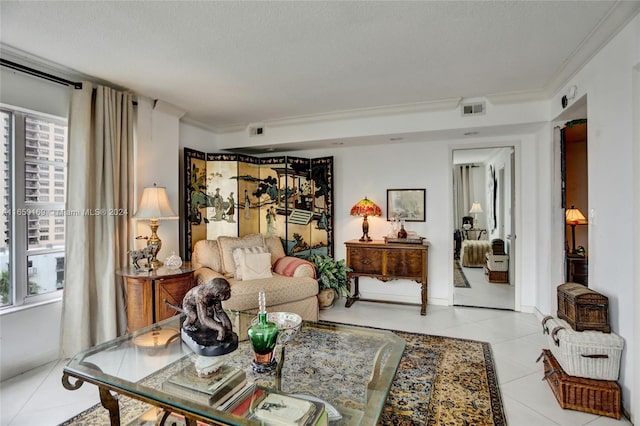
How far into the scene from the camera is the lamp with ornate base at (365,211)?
4.39 meters

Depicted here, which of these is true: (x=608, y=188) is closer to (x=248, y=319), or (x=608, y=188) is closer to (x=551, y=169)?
(x=551, y=169)

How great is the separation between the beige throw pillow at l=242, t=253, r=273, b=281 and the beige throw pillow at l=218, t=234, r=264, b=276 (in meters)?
0.21

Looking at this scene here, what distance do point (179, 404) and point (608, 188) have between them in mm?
2853

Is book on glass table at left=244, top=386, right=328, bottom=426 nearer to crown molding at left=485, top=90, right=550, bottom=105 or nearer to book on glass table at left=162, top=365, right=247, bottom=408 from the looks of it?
book on glass table at left=162, top=365, right=247, bottom=408

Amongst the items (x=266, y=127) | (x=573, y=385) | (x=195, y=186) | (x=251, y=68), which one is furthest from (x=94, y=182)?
(x=573, y=385)

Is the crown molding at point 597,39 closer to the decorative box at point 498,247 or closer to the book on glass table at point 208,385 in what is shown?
the book on glass table at point 208,385

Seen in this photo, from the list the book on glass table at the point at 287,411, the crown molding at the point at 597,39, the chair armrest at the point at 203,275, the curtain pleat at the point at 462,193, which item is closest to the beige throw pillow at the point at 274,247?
the chair armrest at the point at 203,275

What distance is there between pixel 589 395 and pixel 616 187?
4.34ft

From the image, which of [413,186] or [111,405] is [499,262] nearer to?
[413,186]

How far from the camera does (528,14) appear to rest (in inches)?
80.5

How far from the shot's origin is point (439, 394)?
7.47 ft

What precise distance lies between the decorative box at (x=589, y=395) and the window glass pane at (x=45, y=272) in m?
3.95

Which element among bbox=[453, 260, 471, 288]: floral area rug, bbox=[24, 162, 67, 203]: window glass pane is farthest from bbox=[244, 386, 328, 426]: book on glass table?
bbox=[453, 260, 471, 288]: floral area rug

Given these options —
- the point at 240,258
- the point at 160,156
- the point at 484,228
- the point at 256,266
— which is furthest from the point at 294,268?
the point at 484,228
